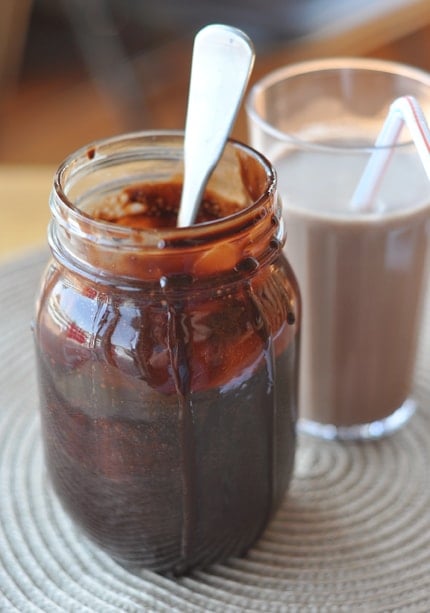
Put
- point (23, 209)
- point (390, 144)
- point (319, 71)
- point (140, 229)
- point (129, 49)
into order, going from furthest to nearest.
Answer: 1. point (129, 49)
2. point (23, 209)
3. point (319, 71)
4. point (390, 144)
5. point (140, 229)

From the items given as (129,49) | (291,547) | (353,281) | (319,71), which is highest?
(319,71)

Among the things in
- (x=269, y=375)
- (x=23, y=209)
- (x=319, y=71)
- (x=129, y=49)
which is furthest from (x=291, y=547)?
(x=129, y=49)

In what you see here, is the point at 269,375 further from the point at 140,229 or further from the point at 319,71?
the point at 319,71

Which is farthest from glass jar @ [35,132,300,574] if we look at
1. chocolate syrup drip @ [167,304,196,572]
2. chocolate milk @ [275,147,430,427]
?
A: chocolate milk @ [275,147,430,427]

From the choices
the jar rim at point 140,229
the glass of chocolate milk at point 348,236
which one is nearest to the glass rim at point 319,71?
the glass of chocolate milk at point 348,236

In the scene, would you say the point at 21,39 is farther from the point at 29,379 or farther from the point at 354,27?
the point at 29,379

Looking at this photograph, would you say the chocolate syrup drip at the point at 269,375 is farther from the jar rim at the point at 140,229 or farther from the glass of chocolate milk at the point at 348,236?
the glass of chocolate milk at the point at 348,236

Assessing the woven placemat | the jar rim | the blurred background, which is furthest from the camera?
the blurred background

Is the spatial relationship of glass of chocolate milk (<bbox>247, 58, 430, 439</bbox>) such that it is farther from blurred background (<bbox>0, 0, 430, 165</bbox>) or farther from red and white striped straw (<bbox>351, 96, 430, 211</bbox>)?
blurred background (<bbox>0, 0, 430, 165</bbox>)
